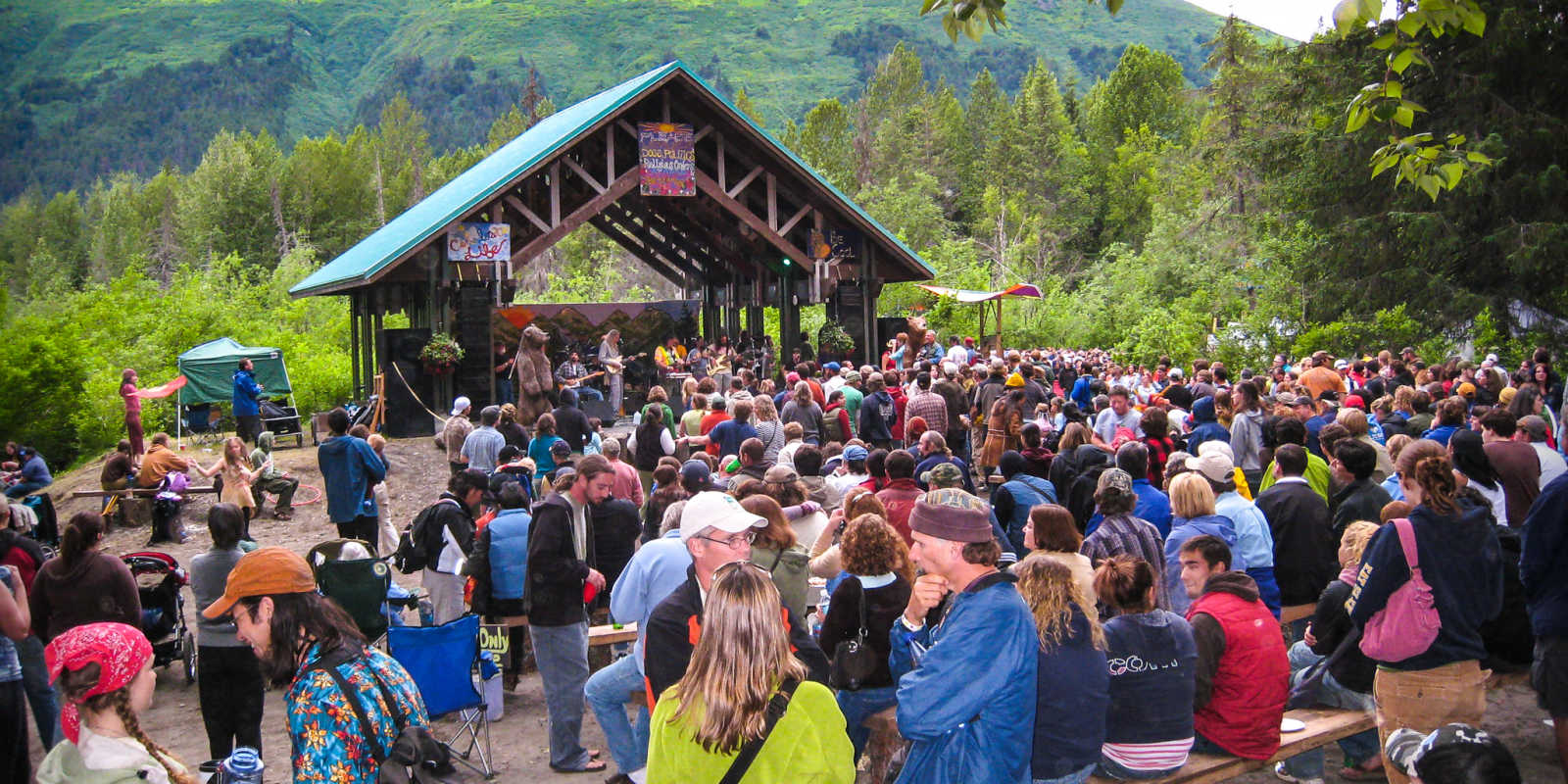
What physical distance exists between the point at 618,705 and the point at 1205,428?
6.34 metres

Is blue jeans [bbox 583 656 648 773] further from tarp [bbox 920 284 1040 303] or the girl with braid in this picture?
tarp [bbox 920 284 1040 303]

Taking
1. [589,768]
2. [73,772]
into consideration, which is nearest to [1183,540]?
[589,768]

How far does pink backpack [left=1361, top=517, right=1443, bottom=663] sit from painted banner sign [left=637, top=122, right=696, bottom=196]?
1612cm

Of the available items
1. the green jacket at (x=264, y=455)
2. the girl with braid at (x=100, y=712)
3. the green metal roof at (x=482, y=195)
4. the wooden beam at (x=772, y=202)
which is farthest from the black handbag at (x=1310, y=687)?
the wooden beam at (x=772, y=202)

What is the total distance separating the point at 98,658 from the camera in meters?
3.56

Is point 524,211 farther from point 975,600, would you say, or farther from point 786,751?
point 786,751

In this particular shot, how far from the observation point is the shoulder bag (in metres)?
2.96

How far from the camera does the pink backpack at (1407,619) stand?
4.78 m

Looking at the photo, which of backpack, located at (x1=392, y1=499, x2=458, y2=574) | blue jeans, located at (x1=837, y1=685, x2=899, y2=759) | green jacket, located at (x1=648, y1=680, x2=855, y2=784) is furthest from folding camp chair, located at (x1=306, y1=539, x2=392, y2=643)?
green jacket, located at (x1=648, y1=680, x2=855, y2=784)

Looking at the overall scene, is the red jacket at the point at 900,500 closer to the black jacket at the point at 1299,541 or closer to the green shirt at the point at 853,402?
the black jacket at the point at 1299,541

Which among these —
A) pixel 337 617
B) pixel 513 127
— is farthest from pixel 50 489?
pixel 513 127

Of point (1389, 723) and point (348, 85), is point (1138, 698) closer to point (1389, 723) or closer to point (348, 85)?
point (1389, 723)

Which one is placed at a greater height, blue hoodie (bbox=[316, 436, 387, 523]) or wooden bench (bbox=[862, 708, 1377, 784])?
blue hoodie (bbox=[316, 436, 387, 523])

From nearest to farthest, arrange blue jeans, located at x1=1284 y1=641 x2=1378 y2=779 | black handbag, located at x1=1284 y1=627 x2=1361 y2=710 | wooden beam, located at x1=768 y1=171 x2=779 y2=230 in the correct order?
blue jeans, located at x1=1284 y1=641 x2=1378 y2=779 → black handbag, located at x1=1284 y1=627 x2=1361 y2=710 → wooden beam, located at x1=768 y1=171 x2=779 y2=230
